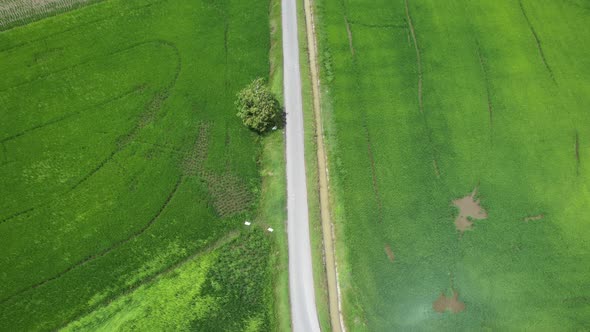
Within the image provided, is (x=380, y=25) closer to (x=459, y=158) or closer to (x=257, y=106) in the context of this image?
(x=459, y=158)

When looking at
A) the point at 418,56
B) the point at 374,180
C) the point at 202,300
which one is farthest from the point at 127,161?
the point at 418,56

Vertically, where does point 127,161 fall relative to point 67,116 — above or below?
below

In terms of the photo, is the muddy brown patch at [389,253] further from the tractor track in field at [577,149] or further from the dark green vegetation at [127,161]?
the tractor track in field at [577,149]

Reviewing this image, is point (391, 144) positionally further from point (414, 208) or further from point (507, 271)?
point (507, 271)

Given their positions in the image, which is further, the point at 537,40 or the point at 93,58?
the point at 537,40

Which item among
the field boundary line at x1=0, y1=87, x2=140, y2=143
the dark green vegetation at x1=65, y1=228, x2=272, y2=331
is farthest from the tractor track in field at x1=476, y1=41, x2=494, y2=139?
the field boundary line at x1=0, y1=87, x2=140, y2=143

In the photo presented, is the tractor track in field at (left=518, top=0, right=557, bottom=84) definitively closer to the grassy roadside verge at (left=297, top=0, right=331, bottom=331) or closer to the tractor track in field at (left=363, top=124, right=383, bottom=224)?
the tractor track in field at (left=363, top=124, right=383, bottom=224)

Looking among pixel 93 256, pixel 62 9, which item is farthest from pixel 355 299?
pixel 62 9
